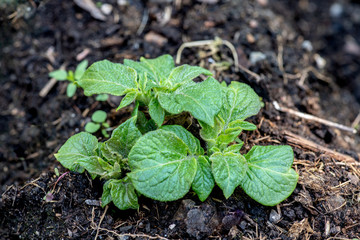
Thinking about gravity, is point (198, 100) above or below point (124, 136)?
above

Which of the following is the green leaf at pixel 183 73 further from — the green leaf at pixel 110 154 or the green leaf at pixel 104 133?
the green leaf at pixel 104 133

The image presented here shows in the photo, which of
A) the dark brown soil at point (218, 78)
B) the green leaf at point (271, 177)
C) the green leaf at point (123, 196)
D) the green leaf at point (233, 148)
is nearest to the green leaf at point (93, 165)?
the green leaf at point (123, 196)

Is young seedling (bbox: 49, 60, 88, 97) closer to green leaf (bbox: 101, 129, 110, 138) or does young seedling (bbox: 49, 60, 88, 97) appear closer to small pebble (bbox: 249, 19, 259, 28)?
green leaf (bbox: 101, 129, 110, 138)

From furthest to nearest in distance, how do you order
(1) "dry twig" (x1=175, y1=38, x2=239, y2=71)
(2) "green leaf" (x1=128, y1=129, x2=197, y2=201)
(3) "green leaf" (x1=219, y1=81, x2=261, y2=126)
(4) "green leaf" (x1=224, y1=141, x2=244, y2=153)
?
(1) "dry twig" (x1=175, y1=38, x2=239, y2=71) < (3) "green leaf" (x1=219, y1=81, x2=261, y2=126) < (4) "green leaf" (x1=224, y1=141, x2=244, y2=153) < (2) "green leaf" (x1=128, y1=129, x2=197, y2=201)

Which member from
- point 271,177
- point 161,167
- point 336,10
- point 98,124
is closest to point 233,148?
point 271,177

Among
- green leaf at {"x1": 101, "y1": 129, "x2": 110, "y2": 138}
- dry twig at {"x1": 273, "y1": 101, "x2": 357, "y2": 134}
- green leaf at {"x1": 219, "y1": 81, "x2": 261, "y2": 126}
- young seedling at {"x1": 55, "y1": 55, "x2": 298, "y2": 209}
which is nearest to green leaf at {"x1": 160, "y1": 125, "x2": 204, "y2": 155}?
young seedling at {"x1": 55, "y1": 55, "x2": 298, "y2": 209}

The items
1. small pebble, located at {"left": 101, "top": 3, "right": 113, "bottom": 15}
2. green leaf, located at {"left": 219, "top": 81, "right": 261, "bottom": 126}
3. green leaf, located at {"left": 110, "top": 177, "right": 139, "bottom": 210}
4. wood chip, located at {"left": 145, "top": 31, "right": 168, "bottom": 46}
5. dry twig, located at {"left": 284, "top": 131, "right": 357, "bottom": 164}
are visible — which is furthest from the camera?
small pebble, located at {"left": 101, "top": 3, "right": 113, "bottom": 15}

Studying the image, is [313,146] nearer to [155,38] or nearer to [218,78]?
[218,78]
